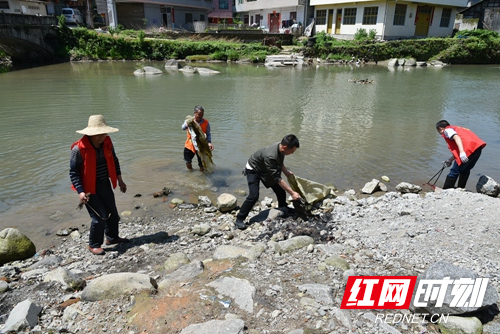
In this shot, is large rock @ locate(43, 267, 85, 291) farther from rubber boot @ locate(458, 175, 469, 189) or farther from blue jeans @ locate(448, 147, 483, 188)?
rubber boot @ locate(458, 175, 469, 189)

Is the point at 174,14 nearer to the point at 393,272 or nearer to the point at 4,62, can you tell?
the point at 4,62

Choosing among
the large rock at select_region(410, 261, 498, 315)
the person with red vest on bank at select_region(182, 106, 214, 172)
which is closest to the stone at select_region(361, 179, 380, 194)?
the person with red vest on bank at select_region(182, 106, 214, 172)

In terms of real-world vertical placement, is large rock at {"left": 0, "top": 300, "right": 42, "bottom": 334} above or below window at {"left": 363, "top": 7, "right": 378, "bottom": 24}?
below

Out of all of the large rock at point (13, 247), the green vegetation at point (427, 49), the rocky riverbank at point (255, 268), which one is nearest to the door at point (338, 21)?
the green vegetation at point (427, 49)

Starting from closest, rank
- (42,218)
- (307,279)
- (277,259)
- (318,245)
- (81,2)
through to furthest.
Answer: (307,279) < (277,259) < (318,245) < (42,218) < (81,2)

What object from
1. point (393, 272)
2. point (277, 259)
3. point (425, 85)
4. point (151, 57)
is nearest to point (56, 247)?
point (277, 259)

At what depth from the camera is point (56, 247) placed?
6102 mm

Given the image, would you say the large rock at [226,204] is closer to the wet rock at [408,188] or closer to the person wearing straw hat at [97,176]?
the person wearing straw hat at [97,176]

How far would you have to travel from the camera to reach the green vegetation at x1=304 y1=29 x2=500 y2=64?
39.9m

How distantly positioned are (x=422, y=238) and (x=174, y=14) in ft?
184

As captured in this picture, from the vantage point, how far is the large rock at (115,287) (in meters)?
4.11

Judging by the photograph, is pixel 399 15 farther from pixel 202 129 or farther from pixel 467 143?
pixel 202 129

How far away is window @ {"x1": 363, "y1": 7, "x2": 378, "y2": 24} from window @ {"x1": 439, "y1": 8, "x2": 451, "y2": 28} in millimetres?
11158

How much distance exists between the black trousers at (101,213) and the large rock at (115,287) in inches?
54.5
